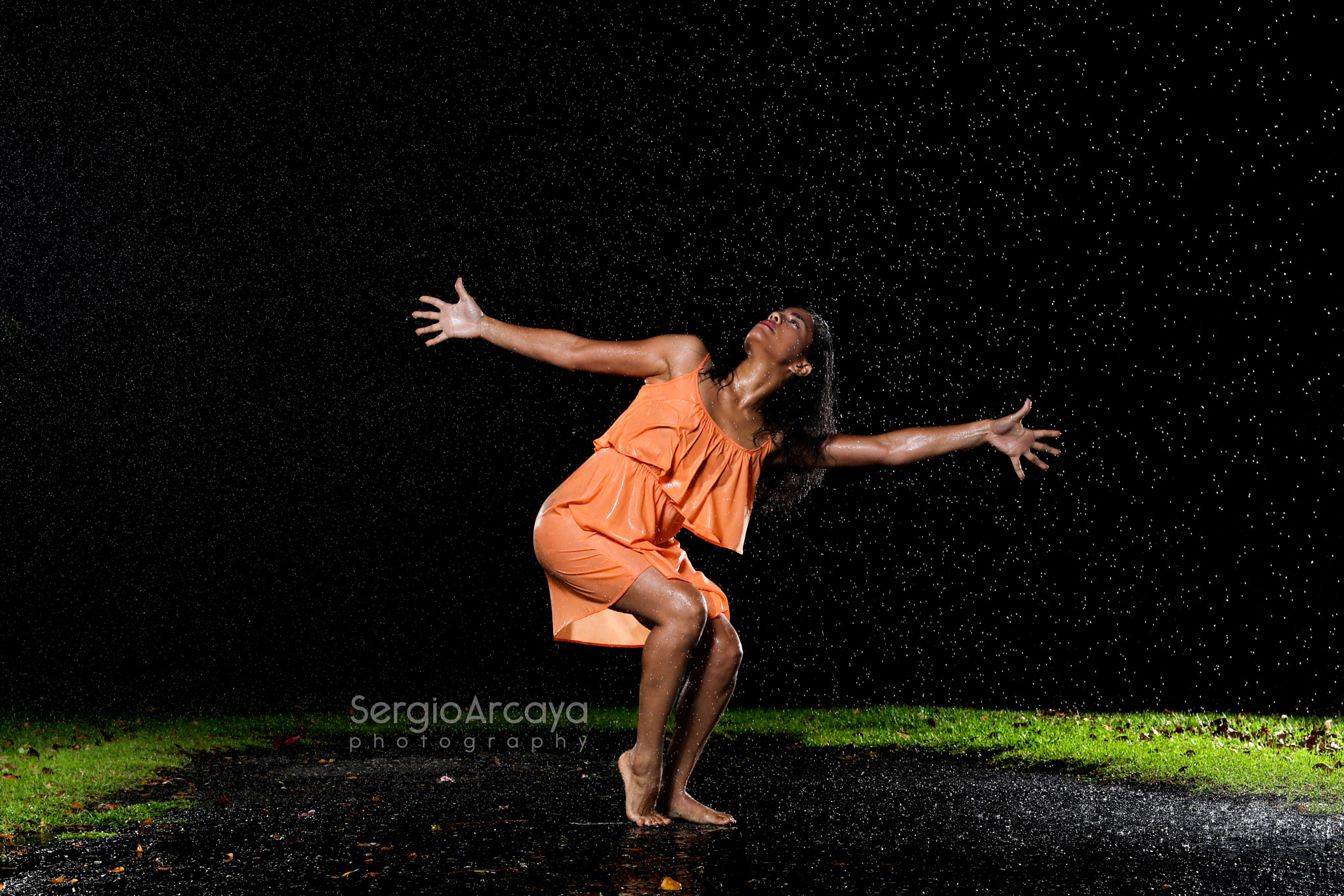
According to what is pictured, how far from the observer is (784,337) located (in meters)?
4.16

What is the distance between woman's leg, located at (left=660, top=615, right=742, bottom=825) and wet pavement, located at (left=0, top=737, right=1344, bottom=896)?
5.9 inches

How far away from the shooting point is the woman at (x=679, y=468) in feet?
12.8

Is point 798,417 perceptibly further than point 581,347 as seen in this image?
Yes

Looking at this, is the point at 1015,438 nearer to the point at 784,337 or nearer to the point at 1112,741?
the point at 784,337

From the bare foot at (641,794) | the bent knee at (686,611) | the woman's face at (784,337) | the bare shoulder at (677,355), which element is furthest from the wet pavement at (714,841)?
the woman's face at (784,337)

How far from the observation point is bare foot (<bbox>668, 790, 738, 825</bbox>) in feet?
12.9

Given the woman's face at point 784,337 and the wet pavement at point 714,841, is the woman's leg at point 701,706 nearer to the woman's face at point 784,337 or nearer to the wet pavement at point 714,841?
the wet pavement at point 714,841

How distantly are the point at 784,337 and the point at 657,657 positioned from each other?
1345 mm

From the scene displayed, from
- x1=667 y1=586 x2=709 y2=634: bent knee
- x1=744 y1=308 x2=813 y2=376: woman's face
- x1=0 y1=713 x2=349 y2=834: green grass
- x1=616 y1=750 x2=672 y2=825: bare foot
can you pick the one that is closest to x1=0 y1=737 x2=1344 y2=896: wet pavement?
x1=616 y1=750 x2=672 y2=825: bare foot

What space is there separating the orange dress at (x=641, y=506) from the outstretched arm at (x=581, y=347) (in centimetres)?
8

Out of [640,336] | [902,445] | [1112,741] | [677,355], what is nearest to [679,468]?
[677,355]

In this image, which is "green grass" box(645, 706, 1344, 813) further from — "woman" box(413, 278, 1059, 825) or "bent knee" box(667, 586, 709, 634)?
"bent knee" box(667, 586, 709, 634)

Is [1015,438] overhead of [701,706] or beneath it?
overhead

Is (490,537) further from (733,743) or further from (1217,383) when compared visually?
(1217,383)
